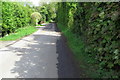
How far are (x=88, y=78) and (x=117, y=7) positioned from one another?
2.29m

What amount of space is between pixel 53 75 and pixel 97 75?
1588 millimetres

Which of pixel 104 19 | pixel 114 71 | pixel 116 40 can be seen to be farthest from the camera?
pixel 104 19

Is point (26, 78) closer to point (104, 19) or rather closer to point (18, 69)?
point (18, 69)

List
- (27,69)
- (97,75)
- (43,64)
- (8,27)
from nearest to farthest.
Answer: (97,75) → (27,69) → (43,64) → (8,27)

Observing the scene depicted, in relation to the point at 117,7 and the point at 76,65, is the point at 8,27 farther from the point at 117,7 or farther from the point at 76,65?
the point at 117,7

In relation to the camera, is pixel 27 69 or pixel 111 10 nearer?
pixel 111 10

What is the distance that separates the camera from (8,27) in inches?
562

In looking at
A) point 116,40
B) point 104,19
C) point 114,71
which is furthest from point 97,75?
point 104,19

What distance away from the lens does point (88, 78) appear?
4.18m

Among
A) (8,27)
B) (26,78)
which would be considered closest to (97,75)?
(26,78)

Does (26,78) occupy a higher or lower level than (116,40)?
lower

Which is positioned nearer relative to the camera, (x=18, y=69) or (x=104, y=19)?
(x=104, y=19)

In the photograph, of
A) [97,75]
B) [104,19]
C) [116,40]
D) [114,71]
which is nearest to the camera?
[116,40]

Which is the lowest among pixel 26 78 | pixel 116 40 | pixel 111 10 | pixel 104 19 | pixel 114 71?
pixel 26 78
